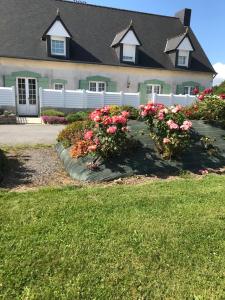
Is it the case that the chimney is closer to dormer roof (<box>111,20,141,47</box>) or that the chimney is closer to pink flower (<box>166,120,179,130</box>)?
dormer roof (<box>111,20,141,47</box>)

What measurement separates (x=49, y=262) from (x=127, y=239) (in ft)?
3.35

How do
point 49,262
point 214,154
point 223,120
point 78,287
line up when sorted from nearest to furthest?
1. point 78,287
2. point 49,262
3. point 214,154
4. point 223,120

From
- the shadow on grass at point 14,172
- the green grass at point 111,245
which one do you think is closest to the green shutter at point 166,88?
the shadow on grass at point 14,172

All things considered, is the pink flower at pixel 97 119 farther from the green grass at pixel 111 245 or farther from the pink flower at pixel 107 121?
the green grass at pixel 111 245

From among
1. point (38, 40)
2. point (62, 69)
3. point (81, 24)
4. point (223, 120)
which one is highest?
point (81, 24)

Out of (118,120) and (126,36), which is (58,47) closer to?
(126,36)

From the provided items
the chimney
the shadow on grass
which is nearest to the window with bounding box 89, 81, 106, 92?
the chimney

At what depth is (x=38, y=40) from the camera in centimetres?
2123

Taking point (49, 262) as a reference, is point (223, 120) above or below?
above

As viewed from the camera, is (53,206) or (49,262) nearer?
(49,262)

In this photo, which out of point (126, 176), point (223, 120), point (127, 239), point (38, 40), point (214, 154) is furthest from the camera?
point (38, 40)

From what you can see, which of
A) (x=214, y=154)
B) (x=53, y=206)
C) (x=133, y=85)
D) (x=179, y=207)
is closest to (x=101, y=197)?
(x=53, y=206)

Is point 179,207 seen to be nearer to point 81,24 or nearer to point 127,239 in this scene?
point 127,239

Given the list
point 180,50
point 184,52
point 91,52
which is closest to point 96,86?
point 91,52
